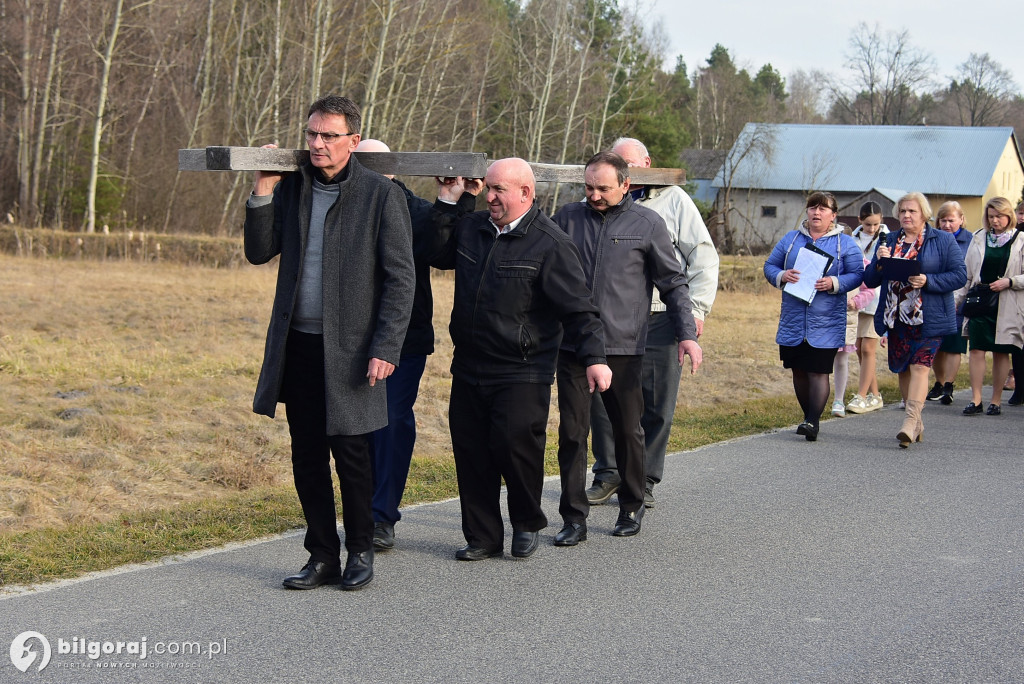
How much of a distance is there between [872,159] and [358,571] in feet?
213

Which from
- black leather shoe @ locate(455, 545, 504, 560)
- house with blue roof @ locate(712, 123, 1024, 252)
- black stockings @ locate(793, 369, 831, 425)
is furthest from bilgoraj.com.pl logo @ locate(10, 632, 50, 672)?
house with blue roof @ locate(712, 123, 1024, 252)

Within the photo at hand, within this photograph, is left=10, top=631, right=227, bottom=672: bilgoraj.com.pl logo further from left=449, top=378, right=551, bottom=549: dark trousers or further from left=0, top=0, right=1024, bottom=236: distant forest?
left=0, top=0, right=1024, bottom=236: distant forest

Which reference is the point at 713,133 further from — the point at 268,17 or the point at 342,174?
the point at 342,174

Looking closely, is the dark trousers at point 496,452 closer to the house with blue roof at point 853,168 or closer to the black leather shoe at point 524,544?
the black leather shoe at point 524,544

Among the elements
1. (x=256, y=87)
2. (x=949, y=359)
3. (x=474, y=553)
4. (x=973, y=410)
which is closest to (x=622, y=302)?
(x=474, y=553)

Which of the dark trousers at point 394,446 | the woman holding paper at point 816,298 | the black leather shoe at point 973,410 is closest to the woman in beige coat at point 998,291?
the black leather shoe at point 973,410

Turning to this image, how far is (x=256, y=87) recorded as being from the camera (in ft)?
133

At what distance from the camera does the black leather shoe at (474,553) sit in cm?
571

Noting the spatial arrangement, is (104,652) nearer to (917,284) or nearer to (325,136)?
(325,136)

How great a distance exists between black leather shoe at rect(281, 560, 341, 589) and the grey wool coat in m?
0.64

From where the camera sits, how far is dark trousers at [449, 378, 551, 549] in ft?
18.4

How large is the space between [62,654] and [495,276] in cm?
253

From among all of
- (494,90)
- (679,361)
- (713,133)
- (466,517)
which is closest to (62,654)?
(466,517)

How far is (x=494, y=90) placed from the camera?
48.3 m
